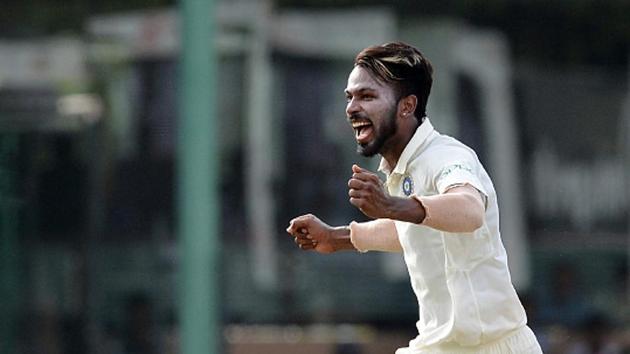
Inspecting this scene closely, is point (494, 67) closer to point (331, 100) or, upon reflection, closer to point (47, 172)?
point (331, 100)

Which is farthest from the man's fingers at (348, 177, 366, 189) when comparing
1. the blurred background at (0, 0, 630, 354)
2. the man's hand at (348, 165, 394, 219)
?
the blurred background at (0, 0, 630, 354)

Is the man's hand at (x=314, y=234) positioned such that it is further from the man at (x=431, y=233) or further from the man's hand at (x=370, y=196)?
the man's hand at (x=370, y=196)

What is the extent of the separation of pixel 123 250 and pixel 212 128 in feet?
3.29

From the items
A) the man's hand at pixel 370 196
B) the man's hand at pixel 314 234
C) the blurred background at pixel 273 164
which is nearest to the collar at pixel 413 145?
the man's hand at pixel 314 234

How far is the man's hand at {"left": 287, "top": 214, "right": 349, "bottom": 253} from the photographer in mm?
4707

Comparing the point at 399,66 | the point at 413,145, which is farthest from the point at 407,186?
the point at 399,66

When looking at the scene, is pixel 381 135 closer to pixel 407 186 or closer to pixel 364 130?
pixel 364 130

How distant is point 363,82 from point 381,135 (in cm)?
15

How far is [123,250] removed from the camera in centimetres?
1116

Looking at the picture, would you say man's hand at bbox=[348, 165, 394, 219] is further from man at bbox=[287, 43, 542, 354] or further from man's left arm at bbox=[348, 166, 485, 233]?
man at bbox=[287, 43, 542, 354]

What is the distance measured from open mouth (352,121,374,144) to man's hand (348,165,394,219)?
409 millimetres

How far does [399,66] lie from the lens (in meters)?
4.59

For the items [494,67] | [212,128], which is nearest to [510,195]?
[494,67]

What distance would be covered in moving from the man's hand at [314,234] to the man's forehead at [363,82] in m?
0.39
